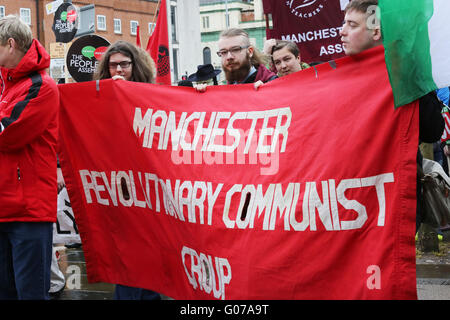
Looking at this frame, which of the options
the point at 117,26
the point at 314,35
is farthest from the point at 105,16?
the point at 314,35

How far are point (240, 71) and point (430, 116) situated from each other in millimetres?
1843

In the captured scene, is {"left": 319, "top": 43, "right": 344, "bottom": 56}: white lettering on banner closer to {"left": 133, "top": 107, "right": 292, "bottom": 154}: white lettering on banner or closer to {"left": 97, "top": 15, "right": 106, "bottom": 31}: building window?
{"left": 133, "top": 107, "right": 292, "bottom": 154}: white lettering on banner

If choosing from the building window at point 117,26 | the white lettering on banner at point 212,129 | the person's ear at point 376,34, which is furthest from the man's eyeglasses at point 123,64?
the building window at point 117,26

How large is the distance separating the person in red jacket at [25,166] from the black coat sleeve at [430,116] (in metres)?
2.11

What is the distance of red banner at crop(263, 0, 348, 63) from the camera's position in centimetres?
803

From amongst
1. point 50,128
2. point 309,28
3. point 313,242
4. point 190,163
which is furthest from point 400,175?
point 309,28

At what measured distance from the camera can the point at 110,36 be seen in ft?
179

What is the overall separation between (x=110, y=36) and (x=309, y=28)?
48.2m

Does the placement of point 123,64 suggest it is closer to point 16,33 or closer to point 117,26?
point 16,33

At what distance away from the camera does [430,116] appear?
3.36 meters

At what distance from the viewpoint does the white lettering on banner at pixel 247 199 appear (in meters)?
3.54

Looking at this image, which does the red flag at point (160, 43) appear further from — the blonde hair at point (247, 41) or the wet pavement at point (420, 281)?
the blonde hair at point (247, 41)

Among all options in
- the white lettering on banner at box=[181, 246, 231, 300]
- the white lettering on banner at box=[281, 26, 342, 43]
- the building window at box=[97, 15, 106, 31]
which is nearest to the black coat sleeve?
the white lettering on banner at box=[181, 246, 231, 300]
